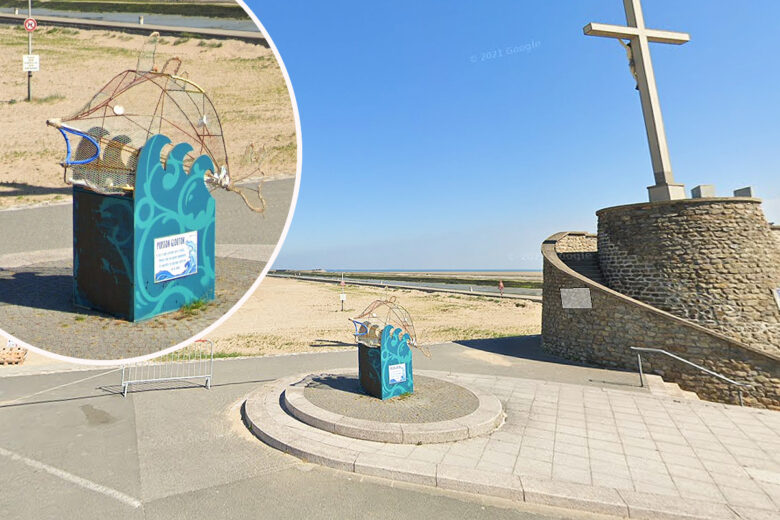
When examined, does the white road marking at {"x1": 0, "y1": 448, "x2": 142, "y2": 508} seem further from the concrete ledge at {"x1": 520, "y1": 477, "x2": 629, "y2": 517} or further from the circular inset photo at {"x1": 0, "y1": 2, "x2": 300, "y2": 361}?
the concrete ledge at {"x1": 520, "y1": 477, "x2": 629, "y2": 517}

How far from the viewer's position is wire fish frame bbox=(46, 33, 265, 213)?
2.60 m

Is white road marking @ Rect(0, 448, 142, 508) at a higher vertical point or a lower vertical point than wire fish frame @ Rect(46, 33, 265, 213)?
lower

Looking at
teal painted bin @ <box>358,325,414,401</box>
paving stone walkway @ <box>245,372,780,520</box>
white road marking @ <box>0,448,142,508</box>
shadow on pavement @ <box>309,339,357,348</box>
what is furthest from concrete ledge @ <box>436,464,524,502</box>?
shadow on pavement @ <box>309,339,357,348</box>

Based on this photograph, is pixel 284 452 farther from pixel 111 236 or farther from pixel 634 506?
pixel 634 506

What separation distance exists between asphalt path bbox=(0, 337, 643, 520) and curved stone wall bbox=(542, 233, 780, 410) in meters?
6.98

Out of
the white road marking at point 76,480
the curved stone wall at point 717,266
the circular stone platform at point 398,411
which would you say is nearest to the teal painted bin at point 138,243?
the white road marking at point 76,480

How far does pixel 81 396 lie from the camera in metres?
7.67

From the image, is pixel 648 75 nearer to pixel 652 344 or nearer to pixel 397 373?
pixel 652 344

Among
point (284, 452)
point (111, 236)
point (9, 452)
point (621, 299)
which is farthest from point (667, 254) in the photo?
point (9, 452)

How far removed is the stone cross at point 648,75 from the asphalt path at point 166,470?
9.49m

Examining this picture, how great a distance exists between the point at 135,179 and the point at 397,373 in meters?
5.51

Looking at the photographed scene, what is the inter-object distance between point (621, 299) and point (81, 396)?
11994mm

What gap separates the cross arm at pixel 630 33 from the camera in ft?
34.5

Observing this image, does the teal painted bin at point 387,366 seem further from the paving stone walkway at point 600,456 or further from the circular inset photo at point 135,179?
the circular inset photo at point 135,179
